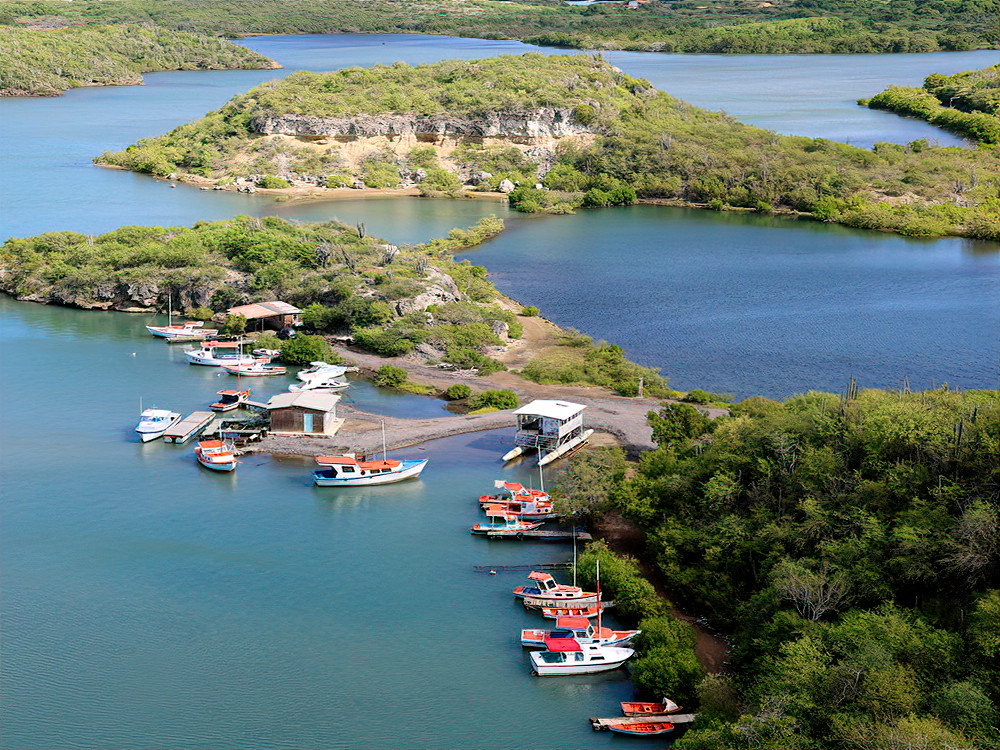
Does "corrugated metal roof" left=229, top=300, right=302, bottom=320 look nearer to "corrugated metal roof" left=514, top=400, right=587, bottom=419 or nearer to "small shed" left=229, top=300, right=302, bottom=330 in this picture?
"small shed" left=229, top=300, right=302, bottom=330

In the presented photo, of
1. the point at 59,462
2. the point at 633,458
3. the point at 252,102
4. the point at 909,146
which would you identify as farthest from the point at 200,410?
the point at 909,146

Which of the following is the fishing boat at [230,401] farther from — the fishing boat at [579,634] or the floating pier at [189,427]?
the fishing boat at [579,634]

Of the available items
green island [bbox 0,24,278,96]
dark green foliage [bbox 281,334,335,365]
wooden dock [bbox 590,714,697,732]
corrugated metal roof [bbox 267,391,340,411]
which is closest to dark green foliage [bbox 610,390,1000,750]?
wooden dock [bbox 590,714,697,732]

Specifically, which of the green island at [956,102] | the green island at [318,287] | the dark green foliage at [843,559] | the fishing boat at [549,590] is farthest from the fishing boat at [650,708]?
the green island at [956,102]

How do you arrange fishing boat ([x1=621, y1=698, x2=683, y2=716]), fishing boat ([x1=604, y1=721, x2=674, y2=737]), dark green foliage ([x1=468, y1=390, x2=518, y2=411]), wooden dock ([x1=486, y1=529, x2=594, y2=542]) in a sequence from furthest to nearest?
dark green foliage ([x1=468, y1=390, x2=518, y2=411]), wooden dock ([x1=486, y1=529, x2=594, y2=542]), fishing boat ([x1=621, y1=698, x2=683, y2=716]), fishing boat ([x1=604, y1=721, x2=674, y2=737])

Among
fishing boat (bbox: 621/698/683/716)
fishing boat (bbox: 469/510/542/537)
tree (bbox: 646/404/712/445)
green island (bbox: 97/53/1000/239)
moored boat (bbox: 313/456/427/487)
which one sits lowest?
fishing boat (bbox: 621/698/683/716)

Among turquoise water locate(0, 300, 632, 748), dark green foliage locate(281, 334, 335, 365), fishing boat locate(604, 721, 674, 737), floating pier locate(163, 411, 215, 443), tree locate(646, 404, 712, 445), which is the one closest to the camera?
fishing boat locate(604, 721, 674, 737)

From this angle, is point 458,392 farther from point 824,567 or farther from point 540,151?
point 540,151
